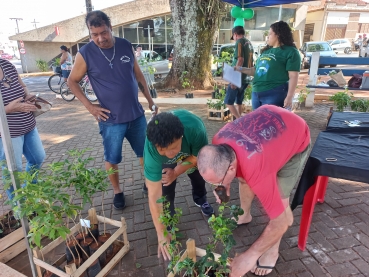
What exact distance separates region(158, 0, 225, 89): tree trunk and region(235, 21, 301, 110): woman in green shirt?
470cm

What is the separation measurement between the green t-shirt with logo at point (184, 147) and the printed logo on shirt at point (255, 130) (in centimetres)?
24

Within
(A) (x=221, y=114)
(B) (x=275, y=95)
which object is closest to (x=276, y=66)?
(B) (x=275, y=95)

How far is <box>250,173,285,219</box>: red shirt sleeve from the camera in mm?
1354

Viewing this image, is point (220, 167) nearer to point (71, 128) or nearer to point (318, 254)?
point (318, 254)

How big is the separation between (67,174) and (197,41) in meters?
7.00

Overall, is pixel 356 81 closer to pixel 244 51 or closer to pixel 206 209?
pixel 244 51

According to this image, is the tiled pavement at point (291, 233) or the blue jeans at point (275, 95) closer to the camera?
the tiled pavement at point (291, 233)

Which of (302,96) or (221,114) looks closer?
(221,114)

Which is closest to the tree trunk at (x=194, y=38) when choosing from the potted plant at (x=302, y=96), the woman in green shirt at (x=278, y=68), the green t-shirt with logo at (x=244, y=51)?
the potted plant at (x=302, y=96)

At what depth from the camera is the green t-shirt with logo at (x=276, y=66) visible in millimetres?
3324

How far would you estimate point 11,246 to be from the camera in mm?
2133

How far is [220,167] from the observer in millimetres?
1345

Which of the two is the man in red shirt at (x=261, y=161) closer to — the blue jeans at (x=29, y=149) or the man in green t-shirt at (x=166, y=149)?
the man in green t-shirt at (x=166, y=149)

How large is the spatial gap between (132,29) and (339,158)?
2012 cm
